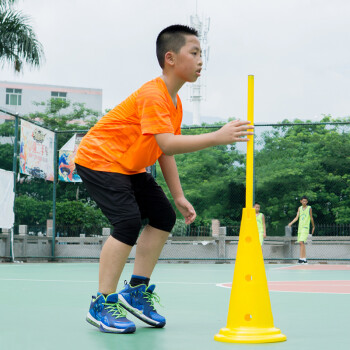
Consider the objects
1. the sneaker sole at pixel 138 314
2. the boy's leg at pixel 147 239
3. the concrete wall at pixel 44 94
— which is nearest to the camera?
the sneaker sole at pixel 138 314

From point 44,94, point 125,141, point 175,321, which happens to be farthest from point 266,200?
point 44,94

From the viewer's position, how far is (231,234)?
14945mm

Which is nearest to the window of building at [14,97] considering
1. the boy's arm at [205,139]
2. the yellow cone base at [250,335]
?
the boy's arm at [205,139]

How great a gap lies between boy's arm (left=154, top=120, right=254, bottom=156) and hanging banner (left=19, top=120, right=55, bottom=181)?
397 inches

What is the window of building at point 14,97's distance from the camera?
190 feet

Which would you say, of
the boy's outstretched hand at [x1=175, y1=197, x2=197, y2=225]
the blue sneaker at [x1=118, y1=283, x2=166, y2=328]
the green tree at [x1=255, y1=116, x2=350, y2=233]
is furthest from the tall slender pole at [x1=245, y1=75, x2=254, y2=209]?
the green tree at [x1=255, y1=116, x2=350, y2=233]

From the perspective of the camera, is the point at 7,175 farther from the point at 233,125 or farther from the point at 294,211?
the point at 233,125

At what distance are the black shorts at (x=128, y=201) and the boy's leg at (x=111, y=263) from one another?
0.04m

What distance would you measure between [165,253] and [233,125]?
1265 centimetres

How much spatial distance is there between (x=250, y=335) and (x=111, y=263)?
2.64 ft

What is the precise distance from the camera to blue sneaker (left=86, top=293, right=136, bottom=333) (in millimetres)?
3266

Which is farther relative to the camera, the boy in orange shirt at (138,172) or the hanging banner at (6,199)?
the hanging banner at (6,199)

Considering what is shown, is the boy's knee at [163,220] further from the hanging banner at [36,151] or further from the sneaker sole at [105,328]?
the hanging banner at [36,151]

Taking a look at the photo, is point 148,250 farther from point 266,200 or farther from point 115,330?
point 266,200
